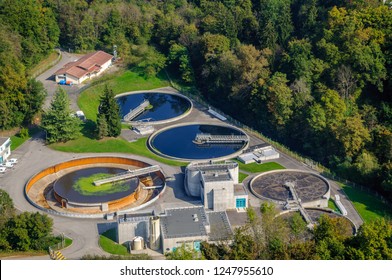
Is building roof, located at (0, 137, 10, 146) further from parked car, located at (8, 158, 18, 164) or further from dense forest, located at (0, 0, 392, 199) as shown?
dense forest, located at (0, 0, 392, 199)

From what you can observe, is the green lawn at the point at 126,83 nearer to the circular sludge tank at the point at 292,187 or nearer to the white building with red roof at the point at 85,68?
the white building with red roof at the point at 85,68

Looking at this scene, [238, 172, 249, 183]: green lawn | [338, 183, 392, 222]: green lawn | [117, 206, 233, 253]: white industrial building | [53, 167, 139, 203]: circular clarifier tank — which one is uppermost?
[117, 206, 233, 253]: white industrial building

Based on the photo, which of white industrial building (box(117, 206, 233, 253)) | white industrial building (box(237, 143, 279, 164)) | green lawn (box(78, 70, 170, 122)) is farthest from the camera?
green lawn (box(78, 70, 170, 122))

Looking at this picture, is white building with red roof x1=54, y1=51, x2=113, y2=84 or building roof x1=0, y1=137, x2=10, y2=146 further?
white building with red roof x1=54, y1=51, x2=113, y2=84

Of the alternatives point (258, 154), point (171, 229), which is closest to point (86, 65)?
point (258, 154)

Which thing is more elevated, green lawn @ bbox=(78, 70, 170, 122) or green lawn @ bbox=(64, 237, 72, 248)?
green lawn @ bbox=(78, 70, 170, 122)

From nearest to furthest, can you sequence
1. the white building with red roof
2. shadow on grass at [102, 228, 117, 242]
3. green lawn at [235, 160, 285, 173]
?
shadow on grass at [102, 228, 117, 242]
green lawn at [235, 160, 285, 173]
the white building with red roof

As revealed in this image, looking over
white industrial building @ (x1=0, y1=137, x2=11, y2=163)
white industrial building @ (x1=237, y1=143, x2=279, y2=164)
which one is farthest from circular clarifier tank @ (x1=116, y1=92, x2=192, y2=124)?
white industrial building @ (x1=0, y1=137, x2=11, y2=163)

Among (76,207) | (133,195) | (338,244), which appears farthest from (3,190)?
(338,244)
